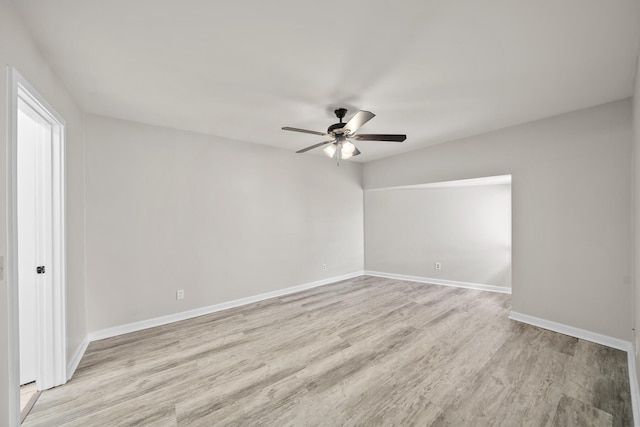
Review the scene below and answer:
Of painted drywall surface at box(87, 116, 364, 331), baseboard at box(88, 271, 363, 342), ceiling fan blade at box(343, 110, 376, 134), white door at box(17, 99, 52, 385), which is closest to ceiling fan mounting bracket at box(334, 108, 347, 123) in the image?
ceiling fan blade at box(343, 110, 376, 134)

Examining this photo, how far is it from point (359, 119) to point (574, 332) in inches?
129

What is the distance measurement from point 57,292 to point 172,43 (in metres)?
2.08

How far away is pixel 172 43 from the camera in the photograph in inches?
65.6

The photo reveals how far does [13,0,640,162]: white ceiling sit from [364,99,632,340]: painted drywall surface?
33 centimetres

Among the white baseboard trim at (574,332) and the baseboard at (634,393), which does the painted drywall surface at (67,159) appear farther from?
the white baseboard trim at (574,332)

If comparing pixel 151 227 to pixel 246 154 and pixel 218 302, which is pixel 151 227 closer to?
pixel 218 302

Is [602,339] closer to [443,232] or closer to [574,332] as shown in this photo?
[574,332]

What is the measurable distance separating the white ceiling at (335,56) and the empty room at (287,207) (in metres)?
0.02

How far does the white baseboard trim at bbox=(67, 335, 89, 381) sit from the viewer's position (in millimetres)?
2129

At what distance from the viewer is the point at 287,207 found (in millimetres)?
4348

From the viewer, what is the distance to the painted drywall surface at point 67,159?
1.23 meters

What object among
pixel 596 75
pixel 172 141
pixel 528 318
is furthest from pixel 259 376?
pixel 596 75

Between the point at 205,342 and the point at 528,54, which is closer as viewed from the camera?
the point at 528,54

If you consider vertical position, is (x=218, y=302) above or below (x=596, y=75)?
below
